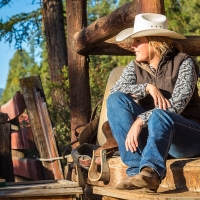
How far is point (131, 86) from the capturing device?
507 cm

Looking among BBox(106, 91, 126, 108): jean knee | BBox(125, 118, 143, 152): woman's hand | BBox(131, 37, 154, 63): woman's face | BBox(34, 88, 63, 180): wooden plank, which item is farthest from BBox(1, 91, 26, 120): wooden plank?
BBox(125, 118, 143, 152): woman's hand

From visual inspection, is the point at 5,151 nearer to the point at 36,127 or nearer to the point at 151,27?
the point at 36,127

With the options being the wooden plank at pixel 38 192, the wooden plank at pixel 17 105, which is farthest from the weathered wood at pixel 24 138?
the wooden plank at pixel 38 192

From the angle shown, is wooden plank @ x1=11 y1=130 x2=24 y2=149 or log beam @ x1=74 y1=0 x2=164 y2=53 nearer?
log beam @ x1=74 y1=0 x2=164 y2=53

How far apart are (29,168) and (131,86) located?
10.5ft

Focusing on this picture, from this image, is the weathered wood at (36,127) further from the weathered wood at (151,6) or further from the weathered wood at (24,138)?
the weathered wood at (151,6)

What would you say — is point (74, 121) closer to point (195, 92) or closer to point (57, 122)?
point (57, 122)

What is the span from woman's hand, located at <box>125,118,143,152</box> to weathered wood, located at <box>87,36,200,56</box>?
8.22 feet

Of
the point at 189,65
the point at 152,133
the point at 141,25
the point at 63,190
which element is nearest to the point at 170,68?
the point at 189,65

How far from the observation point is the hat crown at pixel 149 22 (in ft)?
17.1

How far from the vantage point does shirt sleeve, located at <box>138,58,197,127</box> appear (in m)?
4.73

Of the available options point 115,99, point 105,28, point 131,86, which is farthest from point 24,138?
point 115,99

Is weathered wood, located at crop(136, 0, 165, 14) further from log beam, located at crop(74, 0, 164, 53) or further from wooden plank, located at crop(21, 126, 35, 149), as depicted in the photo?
wooden plank, located at crop(21, 126, 35, 149)

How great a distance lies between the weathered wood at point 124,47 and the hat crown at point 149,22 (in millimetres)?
1665
